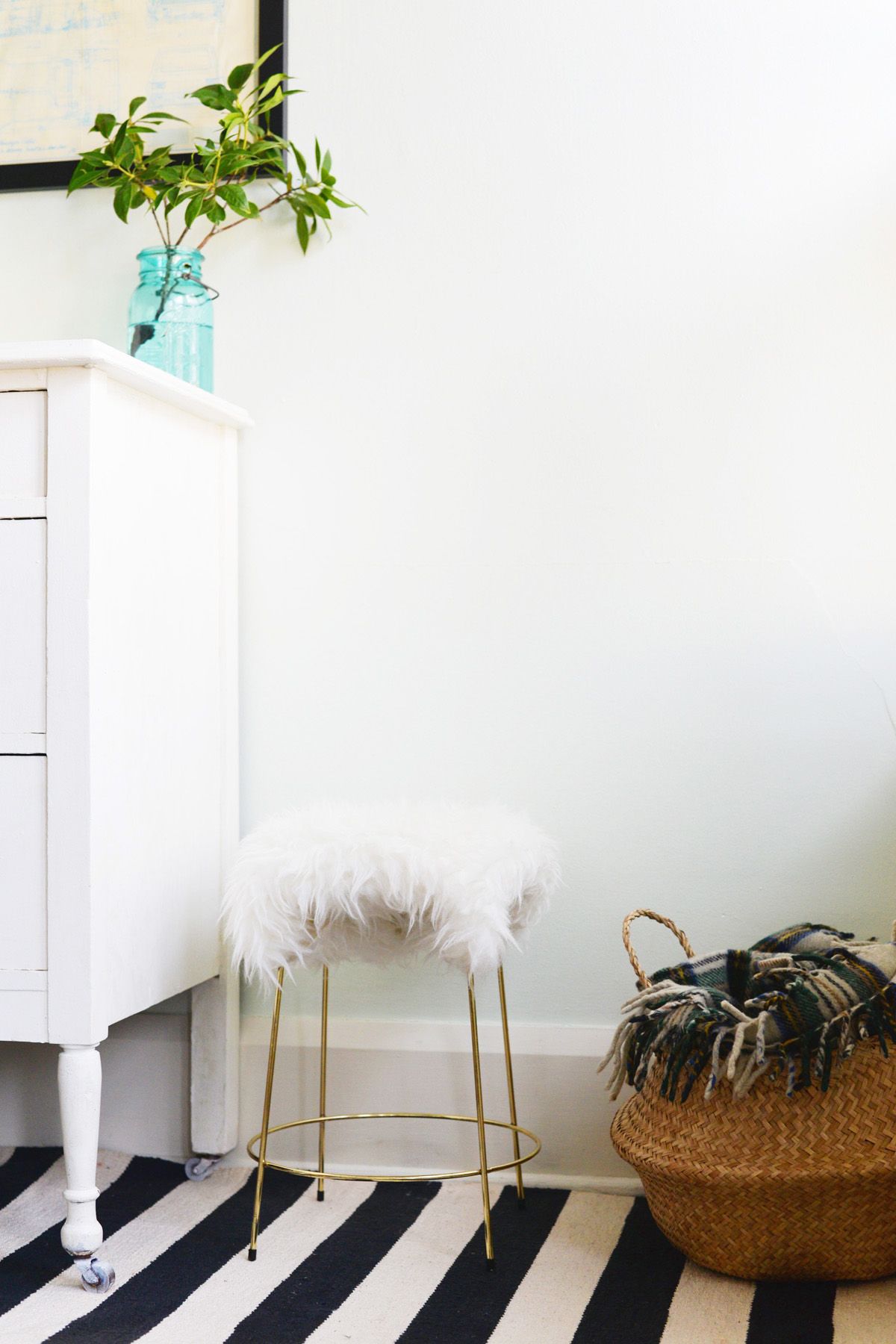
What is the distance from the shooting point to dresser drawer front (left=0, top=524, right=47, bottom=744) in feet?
3.97

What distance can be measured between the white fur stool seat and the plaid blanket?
168 mm

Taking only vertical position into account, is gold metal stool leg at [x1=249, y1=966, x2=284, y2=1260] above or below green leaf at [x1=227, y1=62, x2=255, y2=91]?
below

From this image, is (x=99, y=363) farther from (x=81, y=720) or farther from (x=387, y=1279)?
(x=387, y=1279)

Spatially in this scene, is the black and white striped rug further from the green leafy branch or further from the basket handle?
the green leafy branch

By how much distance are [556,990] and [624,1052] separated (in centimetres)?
29

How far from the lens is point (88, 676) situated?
1198 millimetres

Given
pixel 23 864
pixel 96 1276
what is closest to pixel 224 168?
pixel 23 864

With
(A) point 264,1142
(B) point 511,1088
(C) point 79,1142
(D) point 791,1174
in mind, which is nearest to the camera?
(D) point 791,1174

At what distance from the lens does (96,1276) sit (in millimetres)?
1163

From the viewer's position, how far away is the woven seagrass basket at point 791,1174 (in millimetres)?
1093

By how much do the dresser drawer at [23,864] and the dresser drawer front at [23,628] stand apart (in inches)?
1.8

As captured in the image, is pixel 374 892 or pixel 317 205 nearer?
pixel 374 892

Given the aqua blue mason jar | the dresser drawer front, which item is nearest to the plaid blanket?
the dresser drawer front

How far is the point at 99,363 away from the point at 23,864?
50 cm
